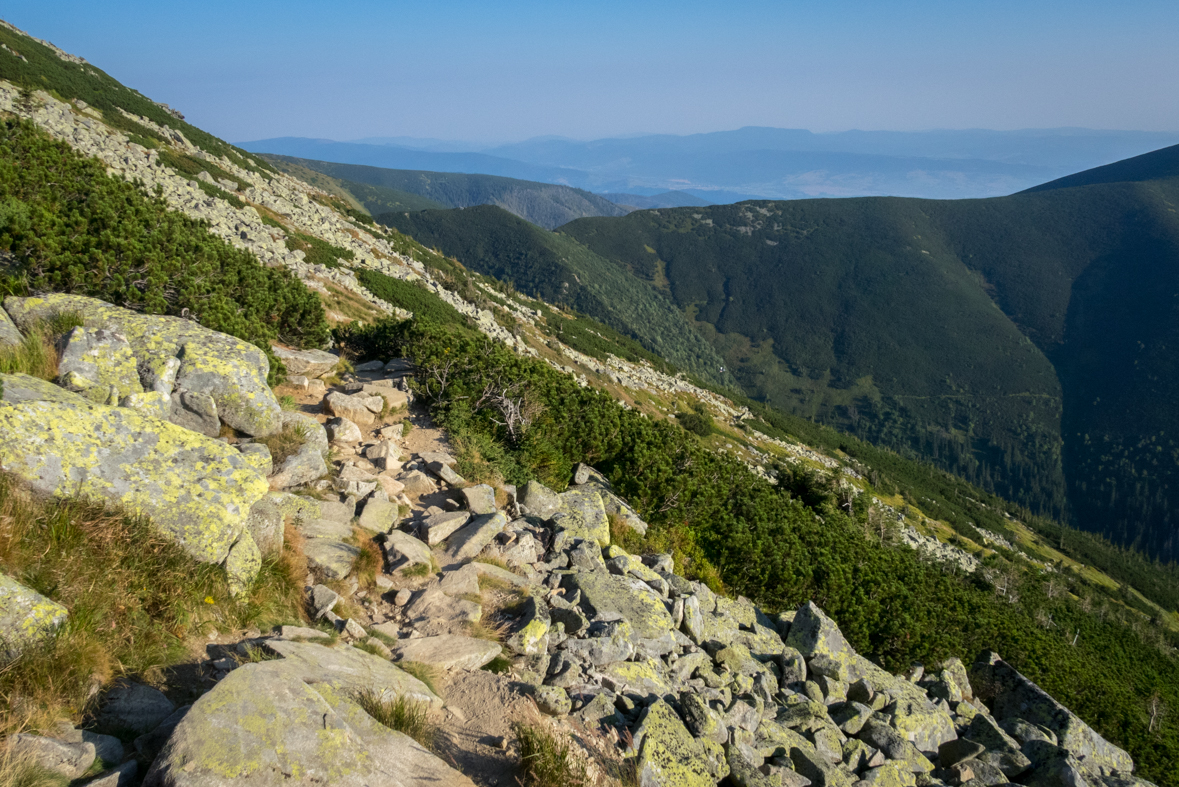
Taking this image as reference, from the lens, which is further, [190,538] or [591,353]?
[591,353]

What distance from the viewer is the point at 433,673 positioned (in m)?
5.96

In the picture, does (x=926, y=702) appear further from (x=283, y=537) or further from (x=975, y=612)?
(x=283, y=537)

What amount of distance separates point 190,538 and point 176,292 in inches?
316

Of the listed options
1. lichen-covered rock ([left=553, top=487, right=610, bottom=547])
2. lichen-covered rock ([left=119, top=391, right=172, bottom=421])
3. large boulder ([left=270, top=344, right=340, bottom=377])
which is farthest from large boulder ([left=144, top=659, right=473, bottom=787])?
→ large boulder ([left=270, top=344, right=340, bottom=377])

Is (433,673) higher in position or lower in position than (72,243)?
lower

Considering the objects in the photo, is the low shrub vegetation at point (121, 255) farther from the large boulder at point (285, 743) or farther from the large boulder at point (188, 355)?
the large boulder at point (285, 743)

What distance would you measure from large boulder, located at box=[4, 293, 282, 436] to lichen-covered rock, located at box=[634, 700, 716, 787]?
690 centimetres

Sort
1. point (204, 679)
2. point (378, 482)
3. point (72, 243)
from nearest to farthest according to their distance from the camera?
point (204, 679), point (378, 482), point (72, 243)

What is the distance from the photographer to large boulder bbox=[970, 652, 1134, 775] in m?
12.5

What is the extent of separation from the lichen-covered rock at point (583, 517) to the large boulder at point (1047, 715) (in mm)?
10756

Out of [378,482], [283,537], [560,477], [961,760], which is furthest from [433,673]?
[961,760]

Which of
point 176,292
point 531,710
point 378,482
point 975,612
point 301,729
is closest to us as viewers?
point 301,729

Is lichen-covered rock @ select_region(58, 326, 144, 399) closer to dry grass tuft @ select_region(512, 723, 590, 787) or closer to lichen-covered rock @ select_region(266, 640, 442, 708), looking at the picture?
lichen-covered rock @ select_region(266, 640, 442, 708)

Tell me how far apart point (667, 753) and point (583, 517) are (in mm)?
5050
